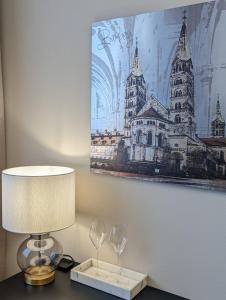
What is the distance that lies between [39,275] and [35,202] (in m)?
0.36

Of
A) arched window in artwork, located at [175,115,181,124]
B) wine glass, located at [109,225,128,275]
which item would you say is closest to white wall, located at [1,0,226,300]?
wine glass, located at [109,225,128,275]

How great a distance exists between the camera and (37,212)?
4.83 ft

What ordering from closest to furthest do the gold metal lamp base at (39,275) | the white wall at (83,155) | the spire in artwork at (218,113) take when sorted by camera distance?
the spire in artwork at (218,113) → the white wall at (83,155) → the gold metal lamp base at (39,275)

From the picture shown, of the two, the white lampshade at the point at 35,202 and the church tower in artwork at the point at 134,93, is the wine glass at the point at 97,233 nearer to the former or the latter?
the white lampshade at the point at 35,202

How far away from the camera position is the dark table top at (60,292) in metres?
1.45

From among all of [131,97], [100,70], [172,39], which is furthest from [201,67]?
[100,70]

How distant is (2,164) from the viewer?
6.62 ft

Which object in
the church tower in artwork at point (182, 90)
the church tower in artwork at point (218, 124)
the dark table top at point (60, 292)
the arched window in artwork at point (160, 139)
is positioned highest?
the church tower in artwork at point (182, 90)

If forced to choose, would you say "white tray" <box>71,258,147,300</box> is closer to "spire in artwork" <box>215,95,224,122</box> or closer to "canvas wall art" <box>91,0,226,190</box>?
"canvas wall art" <box>91,0,226,190</box>

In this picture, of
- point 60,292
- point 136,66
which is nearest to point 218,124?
point 136,66

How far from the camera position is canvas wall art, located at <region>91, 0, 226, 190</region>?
130cm

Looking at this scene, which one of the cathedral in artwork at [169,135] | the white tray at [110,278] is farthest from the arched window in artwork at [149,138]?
the white tray at [110,278]

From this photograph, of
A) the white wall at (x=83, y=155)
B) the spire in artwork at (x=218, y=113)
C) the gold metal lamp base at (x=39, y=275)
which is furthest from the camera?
the gold metal lamp base at (x=39, y=275)

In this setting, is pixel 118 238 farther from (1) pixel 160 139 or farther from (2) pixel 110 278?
(1) pixel 160 139
